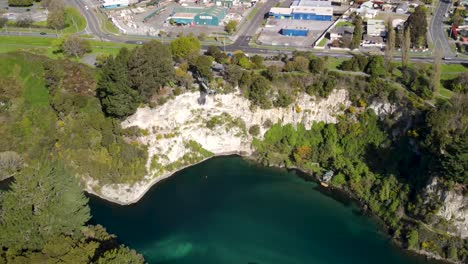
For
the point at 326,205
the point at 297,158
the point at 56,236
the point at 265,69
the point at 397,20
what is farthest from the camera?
the point at 397,20

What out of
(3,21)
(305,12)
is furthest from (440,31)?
(3,21)

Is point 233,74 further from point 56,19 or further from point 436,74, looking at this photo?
point 56,19

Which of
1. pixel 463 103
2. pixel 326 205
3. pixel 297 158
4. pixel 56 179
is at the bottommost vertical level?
pixel 326 205

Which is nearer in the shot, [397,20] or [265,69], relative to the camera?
[265,69]

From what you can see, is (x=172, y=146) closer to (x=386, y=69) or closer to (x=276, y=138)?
(x=276, y=138)

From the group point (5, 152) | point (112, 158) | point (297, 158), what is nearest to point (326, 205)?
point (297, 158)

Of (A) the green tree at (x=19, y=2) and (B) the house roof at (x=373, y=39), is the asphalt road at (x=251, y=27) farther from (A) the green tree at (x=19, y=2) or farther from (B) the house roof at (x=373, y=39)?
(A) the green tree at (x=19, y=2)

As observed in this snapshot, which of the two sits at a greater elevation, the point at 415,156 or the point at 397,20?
the point at 397,20

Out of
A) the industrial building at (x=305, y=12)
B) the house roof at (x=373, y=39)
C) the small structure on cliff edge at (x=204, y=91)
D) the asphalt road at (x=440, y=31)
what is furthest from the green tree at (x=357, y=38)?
the small structure on cliff edge at (x=204, y=91)
